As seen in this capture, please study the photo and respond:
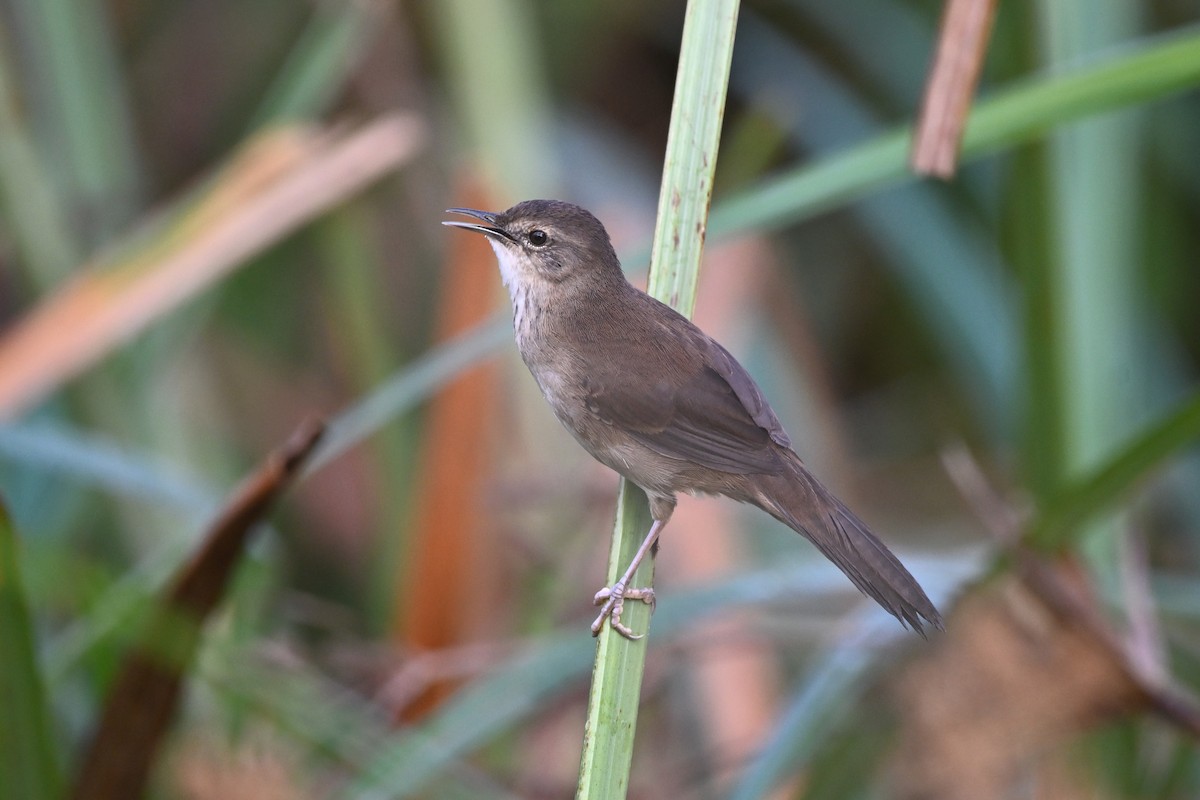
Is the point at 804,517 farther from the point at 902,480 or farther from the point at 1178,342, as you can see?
the point at 1178,342

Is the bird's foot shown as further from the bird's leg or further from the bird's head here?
the bird's head

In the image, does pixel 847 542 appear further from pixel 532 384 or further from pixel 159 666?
pixel 532 384

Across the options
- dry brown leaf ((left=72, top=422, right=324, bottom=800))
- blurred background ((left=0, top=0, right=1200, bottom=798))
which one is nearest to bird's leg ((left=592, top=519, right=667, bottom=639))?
blurred background ((left=0, top=0, right=1200, bottom=798))

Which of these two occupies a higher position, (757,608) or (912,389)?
(912,389)

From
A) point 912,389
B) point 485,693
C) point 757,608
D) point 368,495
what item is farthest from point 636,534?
point 912,389

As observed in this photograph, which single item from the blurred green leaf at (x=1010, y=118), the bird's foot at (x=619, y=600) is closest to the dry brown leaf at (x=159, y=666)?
the bird's foot at (x=619, y=600)
